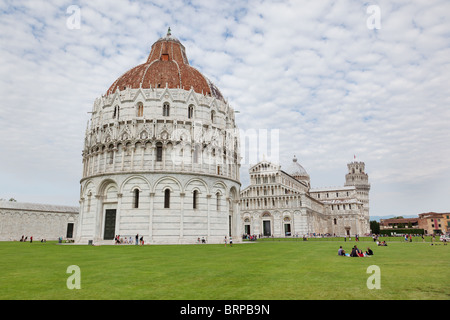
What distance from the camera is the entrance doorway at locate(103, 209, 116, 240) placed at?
3884 cm

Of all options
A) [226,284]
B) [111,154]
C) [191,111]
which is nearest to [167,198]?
[111,154]

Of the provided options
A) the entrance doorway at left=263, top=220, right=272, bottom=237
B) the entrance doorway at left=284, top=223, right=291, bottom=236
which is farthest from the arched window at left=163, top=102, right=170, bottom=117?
the entrance doorway at left=284, top=223, right=291, bottom=236

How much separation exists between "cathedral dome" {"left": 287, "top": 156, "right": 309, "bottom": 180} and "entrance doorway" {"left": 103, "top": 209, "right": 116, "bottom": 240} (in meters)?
89.2

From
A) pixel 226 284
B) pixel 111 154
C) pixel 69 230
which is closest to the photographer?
pixel 226 284

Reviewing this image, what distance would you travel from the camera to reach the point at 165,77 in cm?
4478

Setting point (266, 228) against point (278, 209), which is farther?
point (266, 228)

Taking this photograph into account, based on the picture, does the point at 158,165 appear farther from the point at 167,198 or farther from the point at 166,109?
the point at 166,109

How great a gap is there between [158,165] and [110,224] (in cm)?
922

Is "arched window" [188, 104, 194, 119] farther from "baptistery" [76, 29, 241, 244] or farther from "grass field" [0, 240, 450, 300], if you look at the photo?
"grass field" [0, 240, 450, 300]

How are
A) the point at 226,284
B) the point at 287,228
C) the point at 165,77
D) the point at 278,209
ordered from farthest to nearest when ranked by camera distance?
the point at 278,209
the point at 287,228
the point at 165,77
the point at 226,284

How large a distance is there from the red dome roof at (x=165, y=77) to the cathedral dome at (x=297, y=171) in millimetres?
76615

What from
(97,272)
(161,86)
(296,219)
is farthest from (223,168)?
(296,219)
